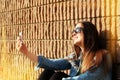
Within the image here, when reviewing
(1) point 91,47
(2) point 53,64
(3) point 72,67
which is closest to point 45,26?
(2) point 53,64

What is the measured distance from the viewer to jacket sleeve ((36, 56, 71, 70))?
5.25 metres

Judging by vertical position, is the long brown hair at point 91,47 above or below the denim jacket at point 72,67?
above

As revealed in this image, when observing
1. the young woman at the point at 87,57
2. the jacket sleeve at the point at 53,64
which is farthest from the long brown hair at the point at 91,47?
the jacket sleeve at the point at 53,64

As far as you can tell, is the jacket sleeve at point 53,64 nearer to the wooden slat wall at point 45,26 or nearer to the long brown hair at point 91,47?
the wooden slat wall at point 45,26

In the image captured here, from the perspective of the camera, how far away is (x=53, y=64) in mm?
5270

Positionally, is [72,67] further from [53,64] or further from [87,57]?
[87,57]

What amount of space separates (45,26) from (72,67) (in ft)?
4.66

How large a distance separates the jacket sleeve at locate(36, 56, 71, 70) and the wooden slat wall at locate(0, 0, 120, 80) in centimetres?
27

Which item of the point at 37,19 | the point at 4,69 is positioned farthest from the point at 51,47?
the point at 4,69

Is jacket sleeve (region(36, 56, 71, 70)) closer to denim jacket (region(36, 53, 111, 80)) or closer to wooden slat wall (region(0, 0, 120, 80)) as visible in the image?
denim jacket (region(36, 53, 111, 80))

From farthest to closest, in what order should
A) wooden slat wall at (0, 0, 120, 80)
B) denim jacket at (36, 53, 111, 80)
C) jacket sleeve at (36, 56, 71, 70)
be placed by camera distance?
jacket sleeve at (36, 56, 71, 70) → wooden slat wall at (0, 0, 120, 80) → denim jacket at (36, 53, 111, 80)

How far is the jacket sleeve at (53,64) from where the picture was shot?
5246 millimetres

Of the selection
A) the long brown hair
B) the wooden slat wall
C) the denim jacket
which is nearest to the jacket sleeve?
the denim jacket

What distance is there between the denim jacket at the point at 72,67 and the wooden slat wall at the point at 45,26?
261 millimetres
